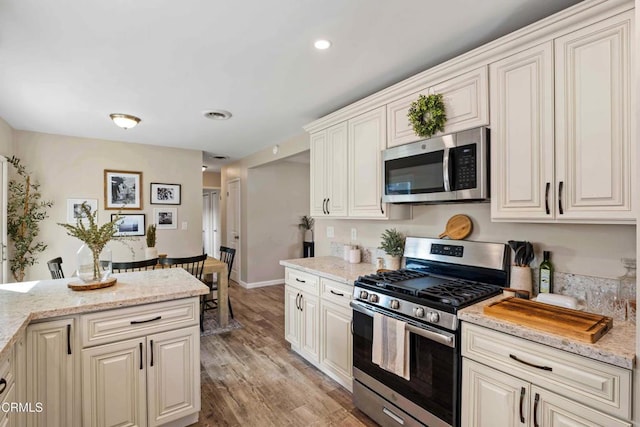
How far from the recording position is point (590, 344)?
122cm

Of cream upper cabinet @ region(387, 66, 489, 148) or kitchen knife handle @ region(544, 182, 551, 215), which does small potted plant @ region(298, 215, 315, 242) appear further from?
kitchen knife handle @ region(544, 182, 551, 215)

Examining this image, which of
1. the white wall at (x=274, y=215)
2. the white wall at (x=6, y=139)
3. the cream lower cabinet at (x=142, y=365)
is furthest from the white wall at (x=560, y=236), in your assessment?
the white wall at (x=6, y=139)

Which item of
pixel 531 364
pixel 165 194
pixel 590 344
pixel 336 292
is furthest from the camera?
pixel 165 194

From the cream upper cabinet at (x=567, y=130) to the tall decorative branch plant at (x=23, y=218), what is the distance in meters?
Answer: 5.16

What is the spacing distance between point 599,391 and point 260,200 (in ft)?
17.2

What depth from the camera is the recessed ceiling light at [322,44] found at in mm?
1943

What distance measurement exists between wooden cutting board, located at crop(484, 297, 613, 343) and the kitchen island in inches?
68.2

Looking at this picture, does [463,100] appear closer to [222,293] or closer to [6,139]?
[222,293]

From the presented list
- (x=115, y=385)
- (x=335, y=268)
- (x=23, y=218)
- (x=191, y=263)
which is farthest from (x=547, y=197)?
(x=23, y=218)

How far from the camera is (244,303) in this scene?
192 inches

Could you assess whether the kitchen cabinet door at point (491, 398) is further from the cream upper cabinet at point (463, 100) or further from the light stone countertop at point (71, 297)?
the light stone countertop at point (71, 297)

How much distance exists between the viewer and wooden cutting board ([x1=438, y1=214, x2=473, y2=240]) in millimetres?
2244

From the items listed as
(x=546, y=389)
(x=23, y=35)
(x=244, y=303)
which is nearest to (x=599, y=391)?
(x=546, y=389)

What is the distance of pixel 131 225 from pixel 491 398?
16.3 ft
